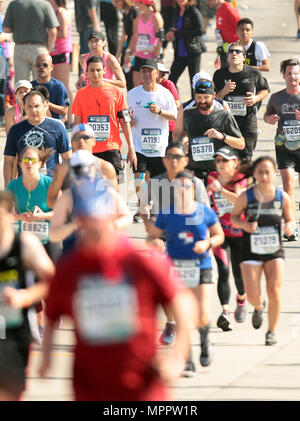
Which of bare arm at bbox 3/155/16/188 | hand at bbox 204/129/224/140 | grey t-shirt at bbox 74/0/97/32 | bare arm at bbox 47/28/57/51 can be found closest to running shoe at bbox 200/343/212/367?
bare arm at bbox 3/155/16/188

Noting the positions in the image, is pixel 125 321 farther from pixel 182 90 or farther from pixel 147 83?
pixel 182 90

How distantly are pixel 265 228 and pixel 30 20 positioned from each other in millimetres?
7832

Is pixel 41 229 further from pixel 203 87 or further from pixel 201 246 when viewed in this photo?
pixel 203 87

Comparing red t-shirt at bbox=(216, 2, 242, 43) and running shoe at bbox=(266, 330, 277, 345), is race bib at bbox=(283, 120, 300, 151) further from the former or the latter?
red t-shirt at bbox=(216, 2, 242, 43)

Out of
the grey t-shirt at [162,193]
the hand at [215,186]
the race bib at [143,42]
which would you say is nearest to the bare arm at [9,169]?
the grey t-shirt at [162,193]

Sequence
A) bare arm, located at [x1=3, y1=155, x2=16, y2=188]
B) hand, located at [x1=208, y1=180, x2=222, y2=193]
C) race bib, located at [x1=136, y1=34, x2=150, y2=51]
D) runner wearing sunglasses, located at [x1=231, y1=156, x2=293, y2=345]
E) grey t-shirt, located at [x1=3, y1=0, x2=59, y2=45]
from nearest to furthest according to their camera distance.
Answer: runner wearing sunglasses, located at [x1=231, y1=156, x2=293, y2=345], hand, located at [x1=208, y1=180, x2=222, y2=193], bare arm, located at [x1=3, y1=155, x2=16, y2=188], grey t-shirt, located at [x1=3, y1=0, x2=59, y2=45], race bib, located at [x1=136, y1=34, x2=150, y2=51]

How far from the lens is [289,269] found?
12875mm

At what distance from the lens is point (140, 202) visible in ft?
38.0

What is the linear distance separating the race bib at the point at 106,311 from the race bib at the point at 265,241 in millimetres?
4048

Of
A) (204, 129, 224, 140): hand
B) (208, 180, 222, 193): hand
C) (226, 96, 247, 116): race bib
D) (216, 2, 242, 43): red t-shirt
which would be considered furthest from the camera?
(216, 2, 242, 43): red t-shirt

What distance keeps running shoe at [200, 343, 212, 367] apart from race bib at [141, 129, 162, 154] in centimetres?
451

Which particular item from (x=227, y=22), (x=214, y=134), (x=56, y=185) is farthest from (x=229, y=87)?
(x=56, y=185)

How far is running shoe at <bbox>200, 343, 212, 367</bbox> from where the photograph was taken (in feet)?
31.6

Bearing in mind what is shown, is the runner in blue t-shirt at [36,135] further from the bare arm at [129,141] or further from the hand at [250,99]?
the hand at [250,99]
